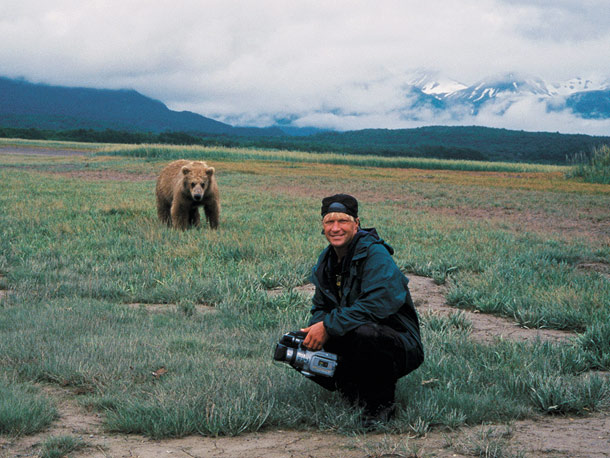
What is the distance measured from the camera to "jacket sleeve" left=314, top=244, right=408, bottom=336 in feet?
11.5

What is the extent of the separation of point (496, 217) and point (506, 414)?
14059 mm

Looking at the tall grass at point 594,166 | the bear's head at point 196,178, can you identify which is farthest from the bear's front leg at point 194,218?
the tall grass at point 594,166

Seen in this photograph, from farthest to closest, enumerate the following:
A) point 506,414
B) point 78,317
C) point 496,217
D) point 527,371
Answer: point 496,217
point 78,317
point 527,371
point 506,414

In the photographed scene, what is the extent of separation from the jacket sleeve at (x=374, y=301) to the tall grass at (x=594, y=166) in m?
34.2

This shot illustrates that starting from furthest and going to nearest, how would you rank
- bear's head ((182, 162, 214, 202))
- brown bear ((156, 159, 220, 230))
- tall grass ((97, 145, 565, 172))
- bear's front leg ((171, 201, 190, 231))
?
tall grass ((97, 145, 565, 172))
bear's front leg ((171, 201, 190, 231))
brown bear ((156, 159, 220, 230))
bear's head ((182, 162, 214, 202))

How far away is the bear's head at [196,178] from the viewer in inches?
439

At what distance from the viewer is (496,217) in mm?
17141

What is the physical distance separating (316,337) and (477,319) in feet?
11.2

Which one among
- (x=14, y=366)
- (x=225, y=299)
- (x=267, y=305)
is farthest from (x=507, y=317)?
(x=14, y=366)

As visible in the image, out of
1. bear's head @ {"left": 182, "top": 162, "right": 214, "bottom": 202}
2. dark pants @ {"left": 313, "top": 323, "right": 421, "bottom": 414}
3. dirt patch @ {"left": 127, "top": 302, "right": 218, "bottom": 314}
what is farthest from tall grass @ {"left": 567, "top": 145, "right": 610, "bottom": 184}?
dark pants @ {"left": 313, "top": 323, "right": 421, "bottom": 414}

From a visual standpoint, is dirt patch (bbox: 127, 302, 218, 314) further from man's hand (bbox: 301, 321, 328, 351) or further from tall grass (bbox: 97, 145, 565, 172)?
tall grass (bbox: 97, 145, 565, 172)

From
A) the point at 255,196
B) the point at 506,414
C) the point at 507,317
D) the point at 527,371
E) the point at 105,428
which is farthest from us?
the point at 255,196

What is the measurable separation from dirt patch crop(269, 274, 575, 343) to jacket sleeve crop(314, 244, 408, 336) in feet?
7.83

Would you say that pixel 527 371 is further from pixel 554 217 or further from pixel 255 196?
pixel 255 196
